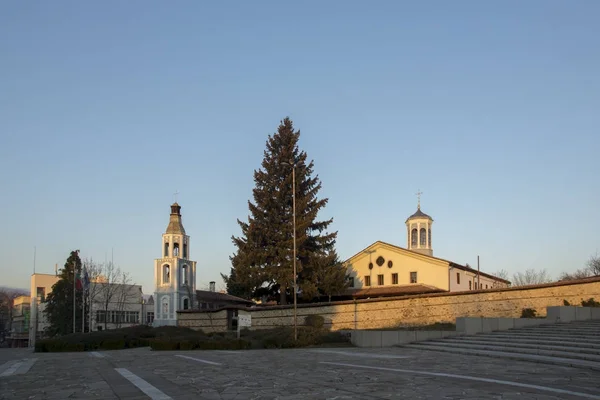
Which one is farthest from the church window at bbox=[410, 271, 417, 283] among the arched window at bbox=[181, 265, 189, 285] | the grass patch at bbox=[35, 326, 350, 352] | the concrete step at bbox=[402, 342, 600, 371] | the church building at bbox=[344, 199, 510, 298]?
the concrete step at bbox=[402, 342, 600, 371]

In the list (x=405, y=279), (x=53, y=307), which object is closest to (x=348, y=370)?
(x=405, y=279)

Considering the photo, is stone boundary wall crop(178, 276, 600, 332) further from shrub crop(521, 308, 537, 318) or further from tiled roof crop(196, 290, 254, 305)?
tiled roof crop(196, 290, 254, 305)

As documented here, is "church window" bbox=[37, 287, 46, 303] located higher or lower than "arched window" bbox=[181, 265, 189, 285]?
lower

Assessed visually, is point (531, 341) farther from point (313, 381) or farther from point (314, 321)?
point (314, 321)

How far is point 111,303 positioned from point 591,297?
79.9 m

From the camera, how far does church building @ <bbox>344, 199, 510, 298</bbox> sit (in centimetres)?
5766

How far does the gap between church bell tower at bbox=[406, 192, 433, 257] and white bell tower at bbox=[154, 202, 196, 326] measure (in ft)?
93.8

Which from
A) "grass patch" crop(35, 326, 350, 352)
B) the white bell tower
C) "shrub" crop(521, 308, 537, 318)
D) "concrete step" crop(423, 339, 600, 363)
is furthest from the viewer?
the white bell tower

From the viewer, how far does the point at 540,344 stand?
64.9ft

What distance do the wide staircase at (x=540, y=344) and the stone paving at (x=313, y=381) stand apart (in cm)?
143

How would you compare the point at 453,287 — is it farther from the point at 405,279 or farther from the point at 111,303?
the point at 111,303

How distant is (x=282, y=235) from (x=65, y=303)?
35.3 meters

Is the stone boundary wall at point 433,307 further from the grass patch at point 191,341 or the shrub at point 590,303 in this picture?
the grass patch at point 191,341

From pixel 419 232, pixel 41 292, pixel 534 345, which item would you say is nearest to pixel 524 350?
pixel 534 345
